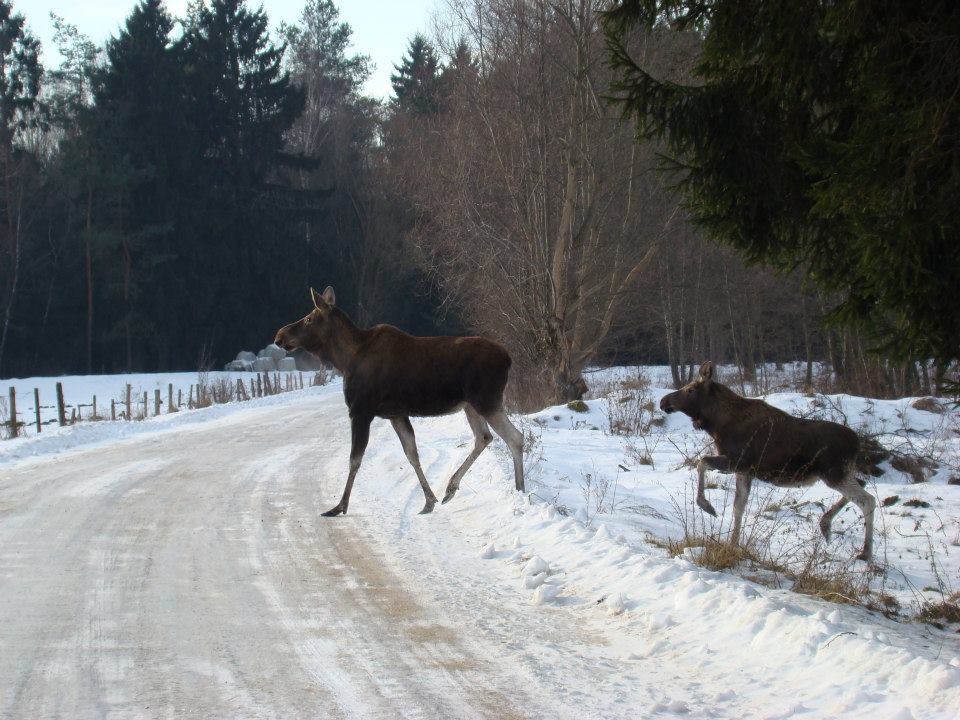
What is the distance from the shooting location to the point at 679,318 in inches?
1502

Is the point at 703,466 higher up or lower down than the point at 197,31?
lower down

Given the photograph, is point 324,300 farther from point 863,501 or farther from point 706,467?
point 863,501

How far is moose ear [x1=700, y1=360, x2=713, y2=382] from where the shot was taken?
1008cm

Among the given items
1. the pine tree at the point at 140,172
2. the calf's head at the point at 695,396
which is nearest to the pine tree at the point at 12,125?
the pine tree at the point at 140,172

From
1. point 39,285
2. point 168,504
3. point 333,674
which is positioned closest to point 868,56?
point 333,674

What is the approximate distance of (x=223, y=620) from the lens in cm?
618

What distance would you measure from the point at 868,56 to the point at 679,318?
32.3 metres

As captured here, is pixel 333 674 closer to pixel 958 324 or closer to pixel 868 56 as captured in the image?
pixel 958 324

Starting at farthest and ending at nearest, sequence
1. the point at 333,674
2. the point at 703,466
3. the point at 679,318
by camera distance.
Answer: the point at 679,318
the point at 703,466
the point at 333,674

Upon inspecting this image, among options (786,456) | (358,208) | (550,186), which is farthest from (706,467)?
(358,208)

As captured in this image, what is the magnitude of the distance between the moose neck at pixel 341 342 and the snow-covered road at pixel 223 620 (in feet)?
5.33

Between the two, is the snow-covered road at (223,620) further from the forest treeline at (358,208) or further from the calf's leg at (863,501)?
the forest treeline at (358,208)

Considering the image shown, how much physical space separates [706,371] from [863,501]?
6.54 feet

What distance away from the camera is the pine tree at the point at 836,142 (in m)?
5.73
